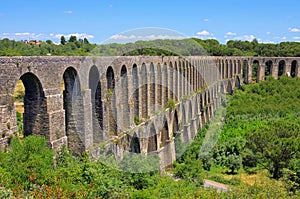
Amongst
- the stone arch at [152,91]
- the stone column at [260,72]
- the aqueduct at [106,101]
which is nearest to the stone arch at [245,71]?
the stone column at [260,72]

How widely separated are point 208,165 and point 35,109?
60.8ft

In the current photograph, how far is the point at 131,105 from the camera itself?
21188 millimetres

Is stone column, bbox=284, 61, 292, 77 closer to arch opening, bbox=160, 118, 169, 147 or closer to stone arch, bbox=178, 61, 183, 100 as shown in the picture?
stone arch, bbox=178, 61, 183, 100

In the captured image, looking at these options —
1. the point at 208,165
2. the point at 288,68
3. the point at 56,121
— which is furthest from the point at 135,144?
the point at 288,68

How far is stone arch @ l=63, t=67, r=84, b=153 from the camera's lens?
594 inches

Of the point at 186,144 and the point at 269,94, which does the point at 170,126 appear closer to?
the point at 186,144

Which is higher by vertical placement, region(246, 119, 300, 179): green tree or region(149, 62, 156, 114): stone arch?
region(149, 62, 156, 114): stone arch

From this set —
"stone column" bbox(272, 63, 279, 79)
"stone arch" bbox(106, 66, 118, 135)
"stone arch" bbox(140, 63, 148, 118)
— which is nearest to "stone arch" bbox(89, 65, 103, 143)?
"stone arch" bbox(106, 66, 118, 135)

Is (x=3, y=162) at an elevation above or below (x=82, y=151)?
above

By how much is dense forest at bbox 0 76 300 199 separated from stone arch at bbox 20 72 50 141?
0.66 metres

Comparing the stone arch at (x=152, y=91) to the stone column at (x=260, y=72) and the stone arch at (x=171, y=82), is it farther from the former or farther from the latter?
the stone column at (x=260, y=72)

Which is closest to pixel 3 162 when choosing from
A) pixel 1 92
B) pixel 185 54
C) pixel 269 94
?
pixel 1 92

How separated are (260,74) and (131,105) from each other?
47.3 meters

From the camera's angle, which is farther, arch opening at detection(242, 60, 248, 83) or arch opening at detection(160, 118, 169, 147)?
arch opening at detection(242, 60, 248, 83)
